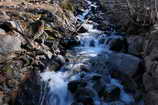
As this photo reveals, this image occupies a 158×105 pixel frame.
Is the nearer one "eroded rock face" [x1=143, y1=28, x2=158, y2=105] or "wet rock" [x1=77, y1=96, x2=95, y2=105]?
"eroded rock face" [x1=143, y1=28, x2=158, y2=105]

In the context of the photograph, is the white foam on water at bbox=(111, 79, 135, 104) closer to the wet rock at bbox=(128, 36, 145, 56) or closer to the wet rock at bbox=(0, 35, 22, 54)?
the wet rock at bbox=(128, 36, 145, 56)

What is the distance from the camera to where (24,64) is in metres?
12.3

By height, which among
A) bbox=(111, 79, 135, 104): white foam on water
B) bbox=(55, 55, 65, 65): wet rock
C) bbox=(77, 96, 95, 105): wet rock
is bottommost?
bbox=(111, 79, 135, 104): white foam on water

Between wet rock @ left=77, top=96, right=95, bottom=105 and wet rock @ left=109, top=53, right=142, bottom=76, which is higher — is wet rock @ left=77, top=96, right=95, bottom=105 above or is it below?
below

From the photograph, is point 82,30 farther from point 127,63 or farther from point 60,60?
point 127,63

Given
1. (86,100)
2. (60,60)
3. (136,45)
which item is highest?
(60,60)

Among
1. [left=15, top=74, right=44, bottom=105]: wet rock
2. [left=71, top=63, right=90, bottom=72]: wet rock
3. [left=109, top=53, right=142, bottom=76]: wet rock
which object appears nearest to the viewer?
[left=15, top=74, right=44, bottom=105]: wet rock

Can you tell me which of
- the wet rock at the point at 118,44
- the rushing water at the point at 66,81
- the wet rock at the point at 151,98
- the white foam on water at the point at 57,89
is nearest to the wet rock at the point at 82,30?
the rushing water at the point at 66,81

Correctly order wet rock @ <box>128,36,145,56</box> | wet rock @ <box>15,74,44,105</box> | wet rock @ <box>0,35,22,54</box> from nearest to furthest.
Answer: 1. wet rock @ <box>15,74,44,105</box>
2. wet rock @ <box>0,35,22,54</box>
3. wet rock @ <box>128,36,145,56</box>

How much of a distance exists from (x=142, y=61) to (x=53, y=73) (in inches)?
176

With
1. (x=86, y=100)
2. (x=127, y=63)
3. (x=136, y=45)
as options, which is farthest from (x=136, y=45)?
(x=86, y=100)

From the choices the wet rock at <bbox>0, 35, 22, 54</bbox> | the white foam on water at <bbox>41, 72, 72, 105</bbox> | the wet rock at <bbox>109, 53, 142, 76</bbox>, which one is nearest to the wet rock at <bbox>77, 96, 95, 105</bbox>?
the white foam on water at <bbox>41, 72, 72, 105</bbox>

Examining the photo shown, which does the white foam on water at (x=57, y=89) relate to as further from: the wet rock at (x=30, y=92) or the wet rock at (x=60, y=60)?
the wet rock at (x=60, y=60)

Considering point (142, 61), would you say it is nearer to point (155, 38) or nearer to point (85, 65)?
point (155, 38)
